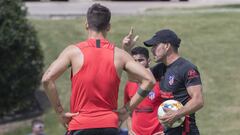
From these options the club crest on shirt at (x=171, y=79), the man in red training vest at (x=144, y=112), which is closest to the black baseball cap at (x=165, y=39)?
the club crest on shirt at (x=171, y=79)

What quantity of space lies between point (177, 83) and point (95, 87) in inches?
67.2

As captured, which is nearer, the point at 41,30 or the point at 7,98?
the point at 7,98

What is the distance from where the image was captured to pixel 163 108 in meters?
7.52

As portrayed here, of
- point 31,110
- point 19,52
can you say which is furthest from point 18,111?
point 19,52

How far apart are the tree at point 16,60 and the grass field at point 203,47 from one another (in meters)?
0.84

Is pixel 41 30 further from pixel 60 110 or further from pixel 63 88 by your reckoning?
pixel 60 110

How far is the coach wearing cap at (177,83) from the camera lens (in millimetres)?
7426

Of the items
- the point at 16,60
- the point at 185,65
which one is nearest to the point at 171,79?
the point at 185,65

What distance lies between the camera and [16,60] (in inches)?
711

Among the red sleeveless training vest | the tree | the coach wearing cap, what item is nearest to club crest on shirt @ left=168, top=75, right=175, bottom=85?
the coach wearing cap

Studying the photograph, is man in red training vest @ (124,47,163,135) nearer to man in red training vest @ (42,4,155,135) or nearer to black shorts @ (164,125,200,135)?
black shorts @ (164,125,200,135)

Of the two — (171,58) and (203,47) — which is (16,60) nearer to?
(203,47)

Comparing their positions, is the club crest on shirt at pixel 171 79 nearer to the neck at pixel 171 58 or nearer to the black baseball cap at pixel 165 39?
the neck at pixel 171 58

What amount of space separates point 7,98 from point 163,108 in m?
10.9
